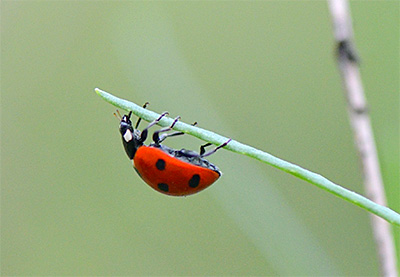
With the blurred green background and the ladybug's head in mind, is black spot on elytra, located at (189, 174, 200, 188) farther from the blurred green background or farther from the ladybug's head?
the blurred green background

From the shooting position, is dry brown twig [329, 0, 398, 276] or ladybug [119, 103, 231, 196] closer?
dry brown twig [329, 0, 398, 276]

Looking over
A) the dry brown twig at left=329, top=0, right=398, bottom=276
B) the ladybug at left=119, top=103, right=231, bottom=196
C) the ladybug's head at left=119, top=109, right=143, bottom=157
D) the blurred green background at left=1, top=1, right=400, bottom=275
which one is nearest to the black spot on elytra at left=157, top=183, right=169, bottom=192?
the ladybug at left=119, top=103, right=231, bottom=196

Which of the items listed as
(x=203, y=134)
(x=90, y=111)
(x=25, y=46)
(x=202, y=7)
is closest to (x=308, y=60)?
(x=202, y=7)

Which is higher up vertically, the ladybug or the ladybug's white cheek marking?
the ladybug's white cheek marking

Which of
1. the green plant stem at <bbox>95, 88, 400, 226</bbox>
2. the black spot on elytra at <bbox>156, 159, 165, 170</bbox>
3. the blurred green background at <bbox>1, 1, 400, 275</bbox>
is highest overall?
the blurred green background at <bbox>1, 1, 400, 275</bbox>

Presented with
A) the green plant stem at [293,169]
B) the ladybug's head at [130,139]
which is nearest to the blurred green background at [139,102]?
the ladybug's head at [130,139]

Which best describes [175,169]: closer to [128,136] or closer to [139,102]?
[128,136]
